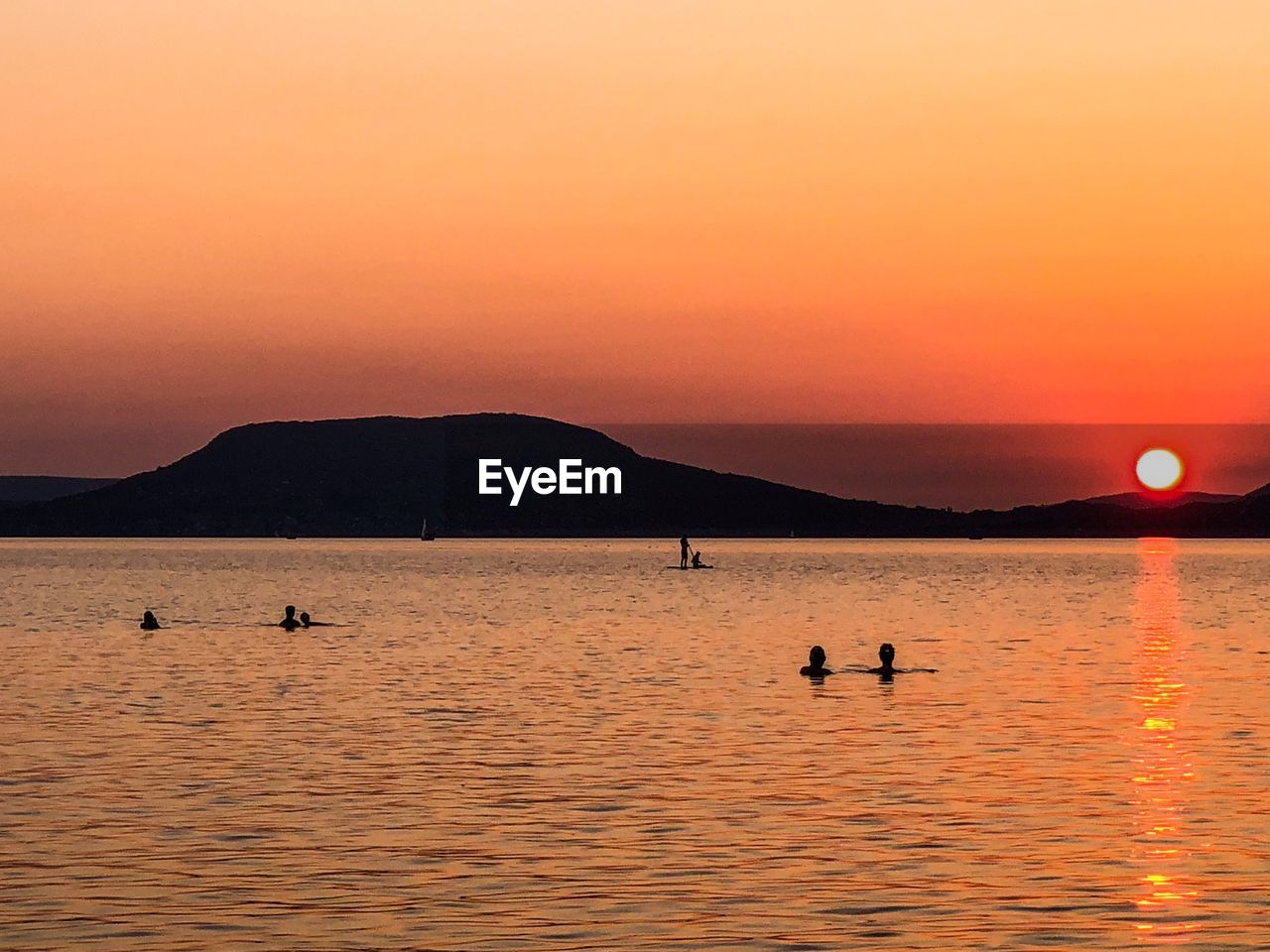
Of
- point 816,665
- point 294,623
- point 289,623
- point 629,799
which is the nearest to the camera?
point 629,799

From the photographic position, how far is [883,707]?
48.1 meters

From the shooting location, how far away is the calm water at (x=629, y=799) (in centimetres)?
2183

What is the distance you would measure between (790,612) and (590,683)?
51765mm

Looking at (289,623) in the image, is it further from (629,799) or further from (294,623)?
(629,799)

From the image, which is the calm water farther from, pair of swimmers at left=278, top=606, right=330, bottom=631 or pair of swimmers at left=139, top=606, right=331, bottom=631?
pair of swimmers at left=278, top=606, right=330, bottom=631

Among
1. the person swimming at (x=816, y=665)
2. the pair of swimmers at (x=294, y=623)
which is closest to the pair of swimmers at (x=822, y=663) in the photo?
the person swimming at (x=816, y=665)

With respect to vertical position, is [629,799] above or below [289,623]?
below

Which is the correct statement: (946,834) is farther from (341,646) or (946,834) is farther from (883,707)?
(341,646)

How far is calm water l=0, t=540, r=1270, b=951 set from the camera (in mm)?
21828

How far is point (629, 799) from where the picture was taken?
102 feet

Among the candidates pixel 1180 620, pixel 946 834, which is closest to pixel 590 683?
pixel 946 834

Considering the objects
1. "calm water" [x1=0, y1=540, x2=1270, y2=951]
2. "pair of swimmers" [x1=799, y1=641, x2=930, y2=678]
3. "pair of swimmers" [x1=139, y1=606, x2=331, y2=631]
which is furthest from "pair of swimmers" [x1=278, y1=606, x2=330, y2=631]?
"pair of swimmers" [x1=799, y1=641, x2=930, y2=678]

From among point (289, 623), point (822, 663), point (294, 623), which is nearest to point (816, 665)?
point (822, 663)

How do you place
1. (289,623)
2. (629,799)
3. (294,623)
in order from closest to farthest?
(629,799), (289,623), (294,623)
